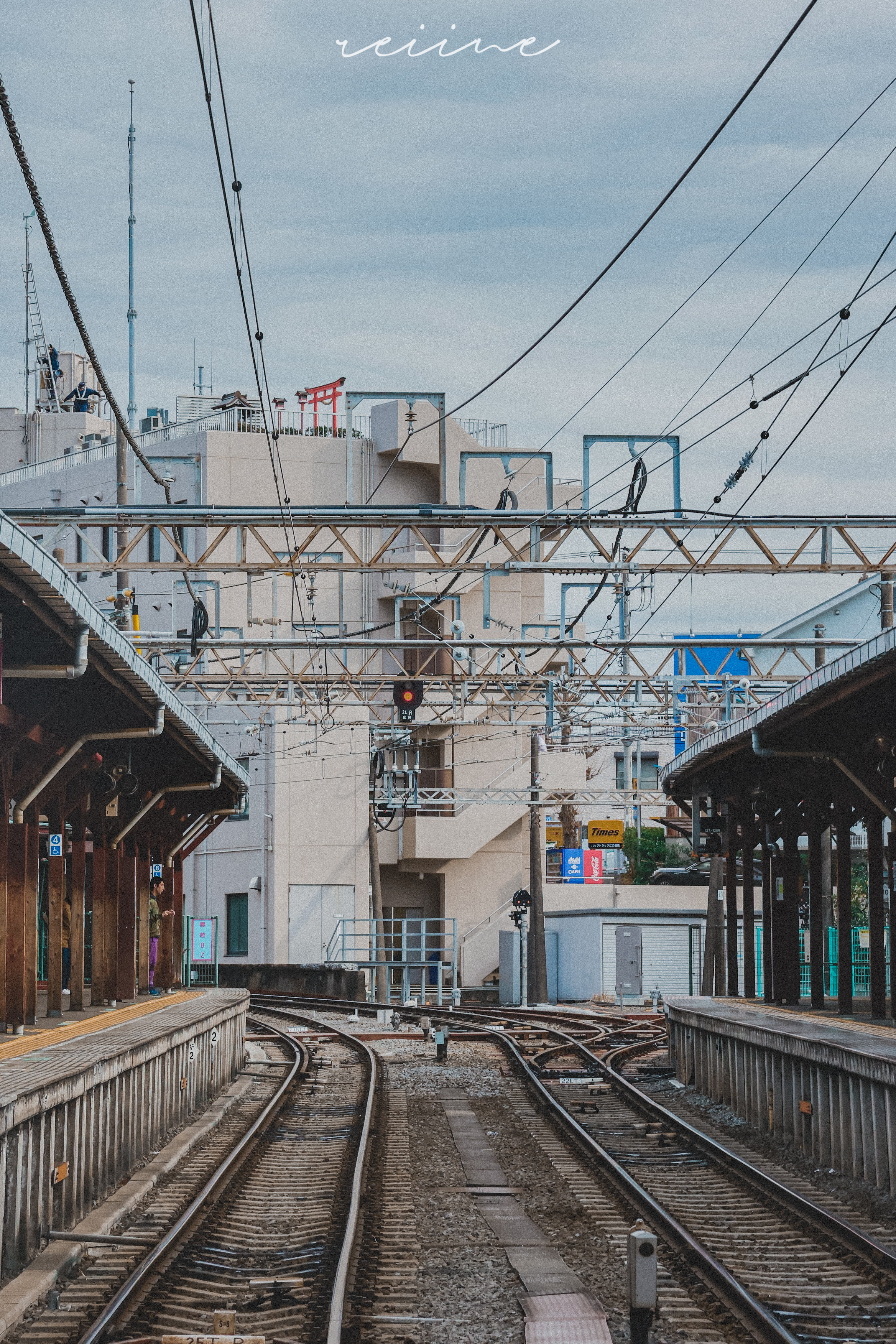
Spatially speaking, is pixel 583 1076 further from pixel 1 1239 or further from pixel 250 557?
pixel 250 557

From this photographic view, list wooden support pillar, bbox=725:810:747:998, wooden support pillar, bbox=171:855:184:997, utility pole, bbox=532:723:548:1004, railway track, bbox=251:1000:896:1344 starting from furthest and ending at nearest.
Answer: utility pole, bbox=532:723:548:1004
wooden support pillar, bbox=171:855:184:997
wooden support pillar, bbox=725:810:747:998
railway track, bbox=251:1000:896:1344

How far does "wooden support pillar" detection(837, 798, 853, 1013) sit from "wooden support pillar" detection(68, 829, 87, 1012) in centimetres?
816

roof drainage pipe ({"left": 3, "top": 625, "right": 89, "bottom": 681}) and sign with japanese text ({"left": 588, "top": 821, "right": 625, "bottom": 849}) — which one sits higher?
roof drainage pipe ({"left": 3, "top": 625, "right": 89, "bottom": 681})

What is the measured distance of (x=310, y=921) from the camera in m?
46.6

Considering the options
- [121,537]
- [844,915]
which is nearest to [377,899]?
[121,537]

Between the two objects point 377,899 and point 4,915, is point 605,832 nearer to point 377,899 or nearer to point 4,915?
point 377,899

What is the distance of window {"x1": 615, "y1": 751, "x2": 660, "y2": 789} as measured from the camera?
71.2 meters

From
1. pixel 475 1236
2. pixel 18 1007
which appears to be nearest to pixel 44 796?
pixel 18 1007

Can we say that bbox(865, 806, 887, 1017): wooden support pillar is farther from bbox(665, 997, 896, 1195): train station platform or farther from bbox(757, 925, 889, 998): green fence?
bbox(757, 925, 889, 998): green fence

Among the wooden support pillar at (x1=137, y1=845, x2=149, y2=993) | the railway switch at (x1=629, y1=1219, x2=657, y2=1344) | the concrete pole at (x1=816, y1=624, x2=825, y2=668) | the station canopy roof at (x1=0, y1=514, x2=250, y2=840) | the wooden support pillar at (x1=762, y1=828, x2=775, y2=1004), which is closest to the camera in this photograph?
the railway switch at (x1=629, y1=1219, x2=657, y2=1344)

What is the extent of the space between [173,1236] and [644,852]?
55.6m

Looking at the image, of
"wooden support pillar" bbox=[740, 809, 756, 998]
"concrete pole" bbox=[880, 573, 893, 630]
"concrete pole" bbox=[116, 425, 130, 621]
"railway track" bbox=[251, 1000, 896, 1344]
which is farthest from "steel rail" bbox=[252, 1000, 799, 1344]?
"concrete pole" bbox=[116, 425, 130, 621]

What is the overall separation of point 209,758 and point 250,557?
3615cm

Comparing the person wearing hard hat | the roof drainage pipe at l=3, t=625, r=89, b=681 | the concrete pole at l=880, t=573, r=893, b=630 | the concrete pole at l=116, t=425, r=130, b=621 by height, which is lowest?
the roof drainage pipe at l=3, t=625, r=89, b=681
